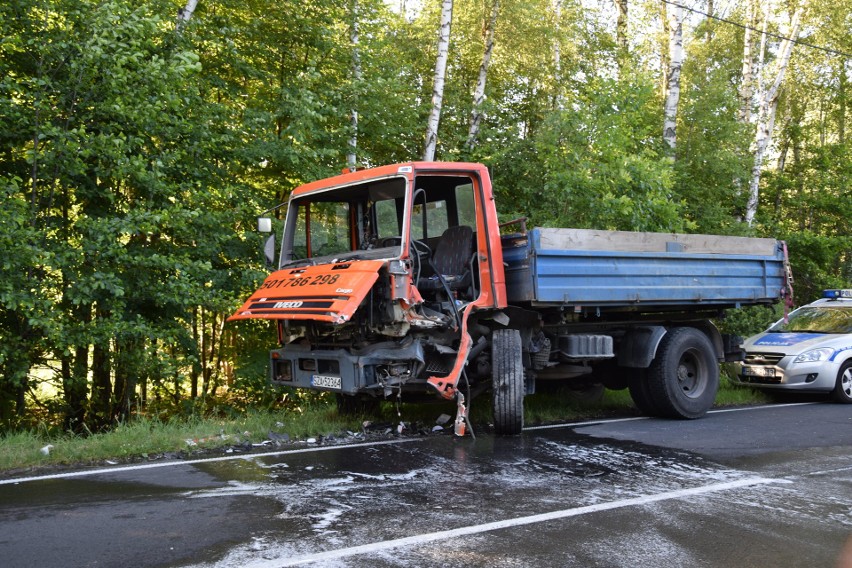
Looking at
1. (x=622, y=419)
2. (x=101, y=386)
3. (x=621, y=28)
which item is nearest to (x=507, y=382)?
(x=622, y=419)

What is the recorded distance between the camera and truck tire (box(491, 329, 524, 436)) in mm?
7957

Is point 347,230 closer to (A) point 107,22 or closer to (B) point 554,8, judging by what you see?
(A) point 107,22

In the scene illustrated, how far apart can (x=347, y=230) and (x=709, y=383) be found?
16.7 ft

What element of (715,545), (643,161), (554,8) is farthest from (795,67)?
(715,545)

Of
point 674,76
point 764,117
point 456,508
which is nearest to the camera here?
point 456,508

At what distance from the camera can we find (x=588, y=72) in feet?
73.5

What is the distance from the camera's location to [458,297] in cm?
817

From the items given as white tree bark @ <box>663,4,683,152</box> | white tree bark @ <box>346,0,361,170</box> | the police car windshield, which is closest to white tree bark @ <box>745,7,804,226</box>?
white tree bark @ <box>663,4,683,152</box>

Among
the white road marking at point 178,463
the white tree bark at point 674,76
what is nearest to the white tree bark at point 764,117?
the white tree bark at point 674,76

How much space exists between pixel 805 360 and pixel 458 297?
19.9ft

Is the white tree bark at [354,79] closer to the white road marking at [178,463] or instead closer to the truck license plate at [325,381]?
the truck license plate at [325,381]

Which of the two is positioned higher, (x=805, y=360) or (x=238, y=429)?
(x=805, y=360)

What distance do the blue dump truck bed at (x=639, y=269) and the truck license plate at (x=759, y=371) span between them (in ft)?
4.09

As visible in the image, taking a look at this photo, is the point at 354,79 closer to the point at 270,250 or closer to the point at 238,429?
the point at 270,250
